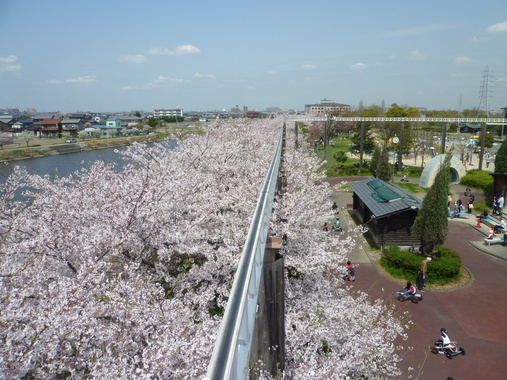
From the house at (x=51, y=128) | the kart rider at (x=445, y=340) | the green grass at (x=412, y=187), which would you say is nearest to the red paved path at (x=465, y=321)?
the kart rider at (x=445, y=340)

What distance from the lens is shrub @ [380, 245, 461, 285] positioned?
13.8 metres

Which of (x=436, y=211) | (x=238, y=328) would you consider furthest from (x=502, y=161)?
(x=238, y=328)

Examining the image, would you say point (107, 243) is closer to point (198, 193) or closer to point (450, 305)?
point (198, 193)

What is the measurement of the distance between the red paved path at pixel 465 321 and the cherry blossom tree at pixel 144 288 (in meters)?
1.69

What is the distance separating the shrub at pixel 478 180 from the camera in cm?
2810

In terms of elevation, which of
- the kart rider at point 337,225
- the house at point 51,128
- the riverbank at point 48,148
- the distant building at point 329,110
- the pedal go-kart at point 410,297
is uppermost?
the distant building at point 329,110

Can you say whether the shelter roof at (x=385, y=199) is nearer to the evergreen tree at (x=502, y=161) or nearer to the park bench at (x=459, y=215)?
the park bench at (x=459, y=215)

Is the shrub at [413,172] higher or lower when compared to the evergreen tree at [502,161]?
lower

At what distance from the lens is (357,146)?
2062 inches

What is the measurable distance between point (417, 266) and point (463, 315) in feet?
9.36

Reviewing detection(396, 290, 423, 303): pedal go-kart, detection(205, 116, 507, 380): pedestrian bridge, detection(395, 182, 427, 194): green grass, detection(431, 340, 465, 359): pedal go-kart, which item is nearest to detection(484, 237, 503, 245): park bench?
detection(396, 290, 423, 303): pedal go-kart

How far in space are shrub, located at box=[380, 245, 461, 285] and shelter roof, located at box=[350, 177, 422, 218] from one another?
209 cm

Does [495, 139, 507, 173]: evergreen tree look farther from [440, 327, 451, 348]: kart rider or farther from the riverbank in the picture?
the riverbank

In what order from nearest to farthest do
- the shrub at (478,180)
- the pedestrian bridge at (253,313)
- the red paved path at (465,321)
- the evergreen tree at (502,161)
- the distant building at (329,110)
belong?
the pedestrian bridge at (253,313), the red paved path at (465,321), the evergreen tree at (502,161), the shrub at (478,180), the distant building at (329,110)
